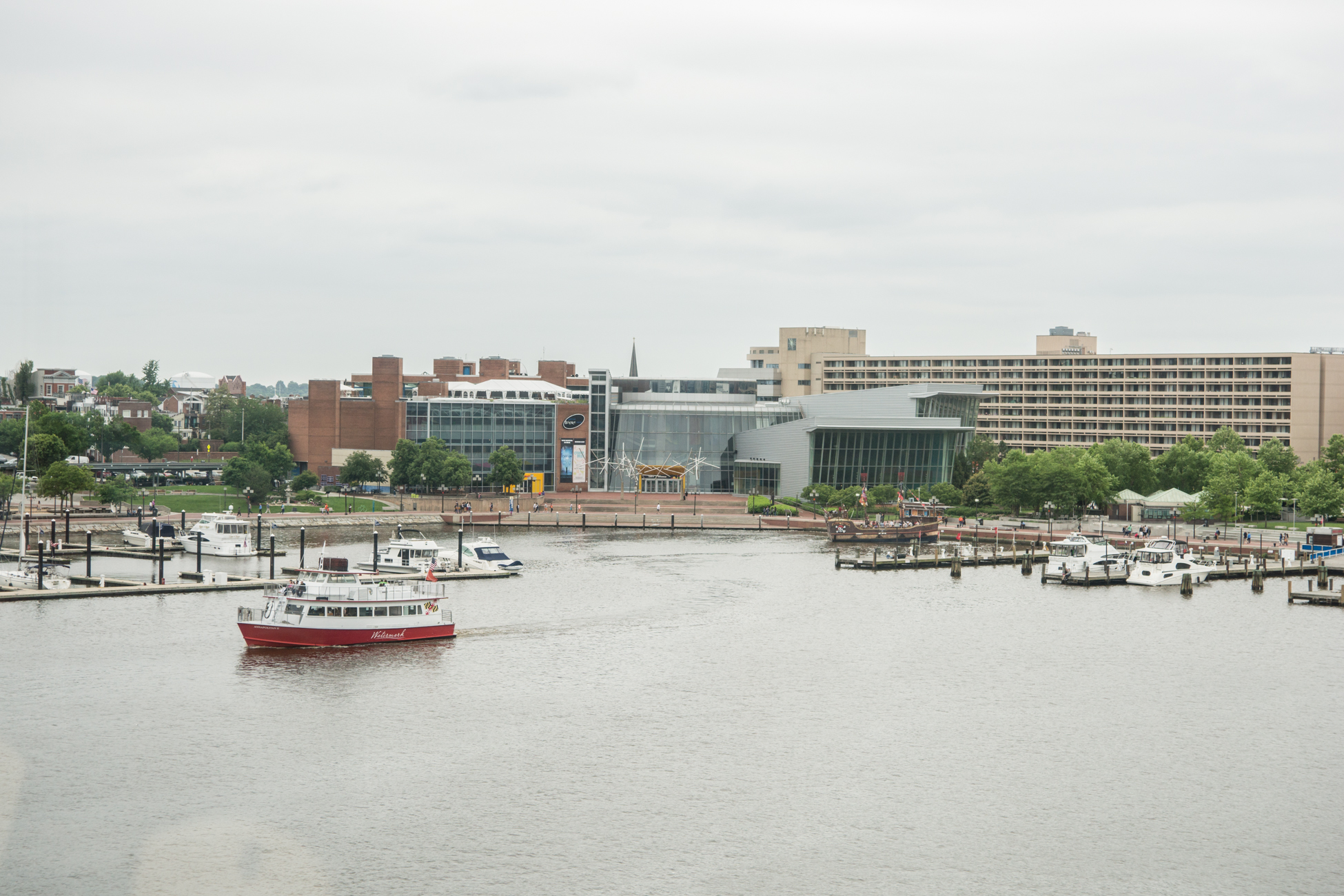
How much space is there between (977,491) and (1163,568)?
4765 cm

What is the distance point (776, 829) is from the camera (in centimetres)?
3819

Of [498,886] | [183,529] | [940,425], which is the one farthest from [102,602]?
[940,425]

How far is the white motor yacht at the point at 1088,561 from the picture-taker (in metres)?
89.5

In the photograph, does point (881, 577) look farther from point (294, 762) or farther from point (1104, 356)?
point (1104, 356)

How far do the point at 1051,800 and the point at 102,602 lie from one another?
52566 millimetres

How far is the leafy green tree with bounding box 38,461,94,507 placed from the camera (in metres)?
114

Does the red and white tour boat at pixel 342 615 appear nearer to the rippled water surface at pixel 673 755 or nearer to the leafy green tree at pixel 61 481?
the rippled water surface at pixel 673 755

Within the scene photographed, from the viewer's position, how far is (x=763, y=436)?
155 metres

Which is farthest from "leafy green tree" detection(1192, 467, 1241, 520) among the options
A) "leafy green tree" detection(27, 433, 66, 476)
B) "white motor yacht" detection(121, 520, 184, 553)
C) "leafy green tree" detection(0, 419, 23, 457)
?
"leafy green tree" detection(0, 419, 23, 457)

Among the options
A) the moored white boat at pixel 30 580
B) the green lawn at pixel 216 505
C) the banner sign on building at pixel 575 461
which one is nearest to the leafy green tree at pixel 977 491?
the banner sign on building at pixel 575 461

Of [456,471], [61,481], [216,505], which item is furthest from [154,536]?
[456,471]

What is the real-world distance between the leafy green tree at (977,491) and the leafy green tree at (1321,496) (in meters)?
29.5

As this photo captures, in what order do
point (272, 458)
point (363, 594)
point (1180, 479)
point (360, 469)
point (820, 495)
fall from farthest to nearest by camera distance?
1. point (272, 458)
2. point (360, 469)
3. point (1180, 479)
4. point (820, 495)
5. point (363, 594)

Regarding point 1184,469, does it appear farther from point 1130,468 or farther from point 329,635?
point 329,635
